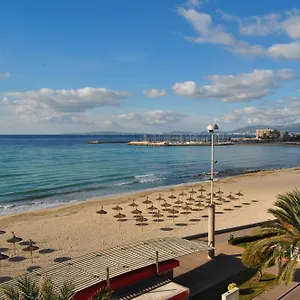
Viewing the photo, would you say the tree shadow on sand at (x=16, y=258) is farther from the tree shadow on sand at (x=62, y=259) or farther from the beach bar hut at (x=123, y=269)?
the beach bar hut at (x=123, y=269)

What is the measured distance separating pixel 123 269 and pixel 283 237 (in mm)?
6024

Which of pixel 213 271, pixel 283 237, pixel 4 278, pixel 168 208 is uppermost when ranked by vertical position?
pixel 283 237

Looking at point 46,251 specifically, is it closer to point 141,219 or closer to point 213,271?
point 141,219

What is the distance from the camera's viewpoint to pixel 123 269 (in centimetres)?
1205

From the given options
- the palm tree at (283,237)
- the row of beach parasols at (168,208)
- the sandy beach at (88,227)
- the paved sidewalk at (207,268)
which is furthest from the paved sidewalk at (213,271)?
the row of beach parasols at (168,208)

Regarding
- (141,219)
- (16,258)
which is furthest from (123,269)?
(141,219)

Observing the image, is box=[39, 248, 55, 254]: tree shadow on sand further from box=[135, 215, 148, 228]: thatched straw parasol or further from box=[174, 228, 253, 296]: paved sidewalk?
box=[174, 228, 253, 296]: paved sidewalk

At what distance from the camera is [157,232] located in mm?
23516

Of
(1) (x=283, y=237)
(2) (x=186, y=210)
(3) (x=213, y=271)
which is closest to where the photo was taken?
(1) (x=283, y=237)

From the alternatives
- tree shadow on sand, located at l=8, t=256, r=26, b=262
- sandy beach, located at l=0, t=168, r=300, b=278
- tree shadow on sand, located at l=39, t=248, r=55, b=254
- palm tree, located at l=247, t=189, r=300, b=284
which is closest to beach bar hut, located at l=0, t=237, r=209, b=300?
palm tree, located at l=247, t=189, r=300, b=284

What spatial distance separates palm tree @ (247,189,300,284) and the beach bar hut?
2368 mm

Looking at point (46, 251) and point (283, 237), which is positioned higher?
point (283, 237)

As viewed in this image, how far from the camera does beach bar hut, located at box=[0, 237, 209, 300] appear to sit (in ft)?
37.1

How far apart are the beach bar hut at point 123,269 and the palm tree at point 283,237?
2.37m
